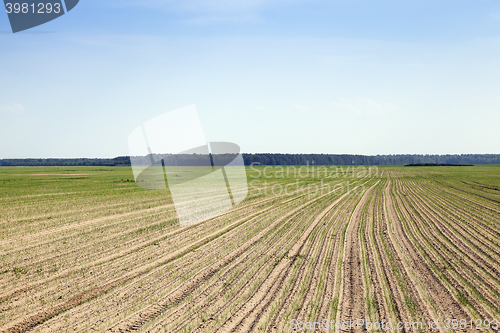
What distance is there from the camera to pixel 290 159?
17538 centimetres

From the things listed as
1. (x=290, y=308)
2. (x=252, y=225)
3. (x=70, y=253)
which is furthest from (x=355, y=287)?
(x=70, y=253)

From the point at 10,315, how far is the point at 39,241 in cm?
659

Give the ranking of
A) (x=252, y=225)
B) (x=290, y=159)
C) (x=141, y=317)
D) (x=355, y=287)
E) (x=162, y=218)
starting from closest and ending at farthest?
1. (x=141, y=317)
2. (x=355, y=287)
3. (x=252, y=225)
4. (x=162, y=218)
5. (x=290, y=159)

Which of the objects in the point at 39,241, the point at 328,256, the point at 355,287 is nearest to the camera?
the point at 355,287

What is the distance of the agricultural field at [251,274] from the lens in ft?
19.1

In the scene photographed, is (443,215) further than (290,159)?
No

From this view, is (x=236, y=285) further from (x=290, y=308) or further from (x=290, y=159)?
(x=290, y=159)

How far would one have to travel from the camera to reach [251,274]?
8.07 m

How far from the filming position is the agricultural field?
229 inches
